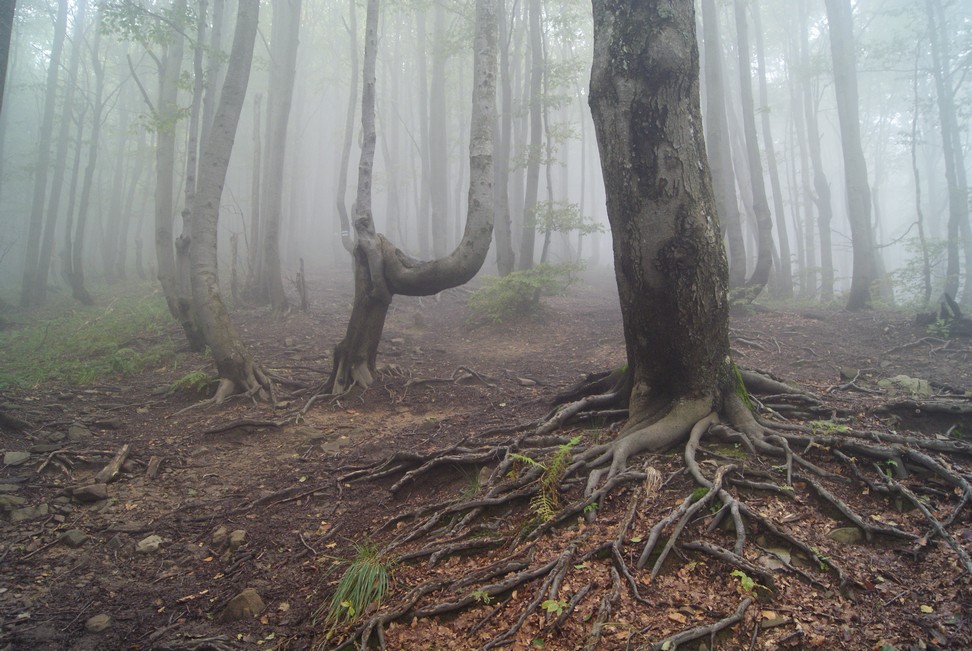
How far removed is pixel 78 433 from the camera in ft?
22.3

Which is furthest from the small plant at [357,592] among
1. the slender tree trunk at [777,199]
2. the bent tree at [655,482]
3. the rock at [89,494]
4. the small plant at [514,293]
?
the slender tree trunk at [777,199]

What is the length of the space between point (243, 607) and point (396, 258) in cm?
555

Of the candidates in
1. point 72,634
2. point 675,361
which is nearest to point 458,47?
point 675,361

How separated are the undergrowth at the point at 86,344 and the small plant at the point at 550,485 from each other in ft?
29.3

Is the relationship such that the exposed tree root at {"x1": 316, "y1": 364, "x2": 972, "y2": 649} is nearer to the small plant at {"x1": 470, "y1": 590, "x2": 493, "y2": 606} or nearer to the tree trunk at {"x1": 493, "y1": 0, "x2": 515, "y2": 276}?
the small plant at {"x1": 470, "y1": 590, "x2": 493, "y2": 606}

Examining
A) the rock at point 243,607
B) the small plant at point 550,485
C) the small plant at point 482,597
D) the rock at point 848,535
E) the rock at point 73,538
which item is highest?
the small plant at point 550,485

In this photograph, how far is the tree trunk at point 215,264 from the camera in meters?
8.51

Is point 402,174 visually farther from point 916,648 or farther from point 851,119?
point 916,648

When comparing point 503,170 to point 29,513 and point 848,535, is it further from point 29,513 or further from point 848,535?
point 848,535

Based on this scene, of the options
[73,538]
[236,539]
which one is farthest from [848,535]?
[73,538]

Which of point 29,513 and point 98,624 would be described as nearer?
point 98,624

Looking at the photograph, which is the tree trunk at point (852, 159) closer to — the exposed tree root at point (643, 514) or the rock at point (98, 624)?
the exposed tree root at point (643, 514)

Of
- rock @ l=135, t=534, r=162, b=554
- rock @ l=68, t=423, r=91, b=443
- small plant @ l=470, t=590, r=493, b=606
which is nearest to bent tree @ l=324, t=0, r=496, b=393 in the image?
rock @ l=68, t=423, r=91, b=443

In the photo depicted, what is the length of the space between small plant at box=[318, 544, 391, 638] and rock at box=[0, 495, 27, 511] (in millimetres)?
3523
